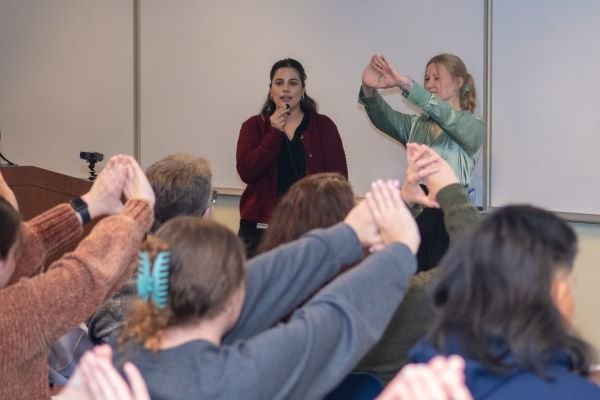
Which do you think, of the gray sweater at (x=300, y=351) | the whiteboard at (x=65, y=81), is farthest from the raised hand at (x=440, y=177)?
the whiteboard at (x=65, y=81)

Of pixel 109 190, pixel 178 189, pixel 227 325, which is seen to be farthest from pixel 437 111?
pixel 227 325

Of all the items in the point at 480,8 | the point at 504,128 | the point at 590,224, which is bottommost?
the point at 590,224

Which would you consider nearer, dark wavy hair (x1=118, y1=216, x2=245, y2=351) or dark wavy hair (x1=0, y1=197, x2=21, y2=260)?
dark wavy hair (x1=118, y1=216, x2=245, y2=351)

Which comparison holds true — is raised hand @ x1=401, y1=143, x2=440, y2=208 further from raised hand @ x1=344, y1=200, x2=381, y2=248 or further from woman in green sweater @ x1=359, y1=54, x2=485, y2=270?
woman in green sweater @ x1=359, y1=54, x2=485, y2=270

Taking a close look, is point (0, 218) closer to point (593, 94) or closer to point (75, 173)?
point (593, 94)

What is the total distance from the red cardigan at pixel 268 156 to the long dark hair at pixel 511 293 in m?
2.50

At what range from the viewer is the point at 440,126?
3.33m

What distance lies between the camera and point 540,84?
139 inches

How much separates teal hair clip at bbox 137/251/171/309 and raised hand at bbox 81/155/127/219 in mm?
676

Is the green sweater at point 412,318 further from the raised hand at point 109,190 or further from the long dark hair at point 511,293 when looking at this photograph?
the raised hand at point 109,190

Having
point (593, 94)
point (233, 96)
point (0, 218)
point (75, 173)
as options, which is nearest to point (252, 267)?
point (0, 218)

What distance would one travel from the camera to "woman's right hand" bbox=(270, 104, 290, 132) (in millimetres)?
3680

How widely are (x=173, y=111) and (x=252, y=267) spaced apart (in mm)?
3535

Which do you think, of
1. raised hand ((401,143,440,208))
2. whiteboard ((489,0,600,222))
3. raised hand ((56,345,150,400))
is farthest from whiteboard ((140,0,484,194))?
raised hand ((56,345,150,400))
